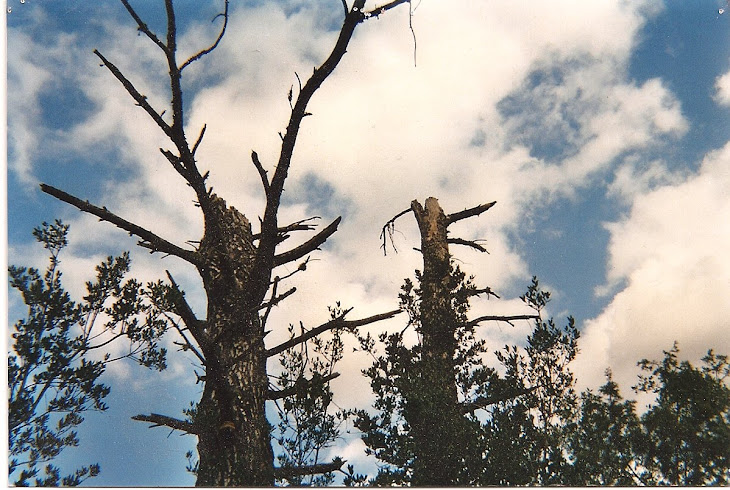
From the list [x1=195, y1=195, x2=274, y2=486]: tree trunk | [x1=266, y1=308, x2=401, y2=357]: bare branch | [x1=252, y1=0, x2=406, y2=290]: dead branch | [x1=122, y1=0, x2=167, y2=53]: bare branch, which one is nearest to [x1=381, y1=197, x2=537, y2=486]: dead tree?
[x1=266, y1=308, x2=401, y2=357]: bare branch

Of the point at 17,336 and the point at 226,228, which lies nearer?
the point at 17,336

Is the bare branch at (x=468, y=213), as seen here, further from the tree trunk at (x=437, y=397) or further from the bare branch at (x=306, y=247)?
the bare branch at (x=306, y=247)

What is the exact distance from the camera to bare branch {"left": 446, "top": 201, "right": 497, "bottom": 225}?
290 inches

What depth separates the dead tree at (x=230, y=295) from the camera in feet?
11.8

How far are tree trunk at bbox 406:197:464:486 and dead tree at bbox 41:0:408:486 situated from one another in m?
0.80

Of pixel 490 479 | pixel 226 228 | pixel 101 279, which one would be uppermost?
pixel 226 228

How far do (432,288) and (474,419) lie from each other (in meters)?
1.55

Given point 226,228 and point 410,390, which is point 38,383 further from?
point 410,390

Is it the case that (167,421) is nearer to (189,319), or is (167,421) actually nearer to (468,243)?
(189,319)

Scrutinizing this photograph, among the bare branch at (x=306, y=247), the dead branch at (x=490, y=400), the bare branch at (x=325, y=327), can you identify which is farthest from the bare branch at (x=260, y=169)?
the dead branch at (x=490, y=400)

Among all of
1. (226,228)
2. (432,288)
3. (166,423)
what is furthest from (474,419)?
(226,228)

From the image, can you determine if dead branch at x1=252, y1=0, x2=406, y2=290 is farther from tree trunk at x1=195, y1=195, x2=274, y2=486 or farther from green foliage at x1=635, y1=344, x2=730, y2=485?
green foliage at x1=635, y1=344, x2=730, y2=485

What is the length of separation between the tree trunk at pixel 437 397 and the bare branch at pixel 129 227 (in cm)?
240

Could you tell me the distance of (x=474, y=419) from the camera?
4.15 meters
